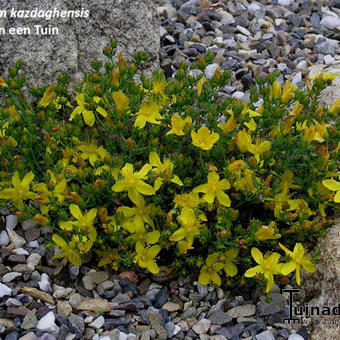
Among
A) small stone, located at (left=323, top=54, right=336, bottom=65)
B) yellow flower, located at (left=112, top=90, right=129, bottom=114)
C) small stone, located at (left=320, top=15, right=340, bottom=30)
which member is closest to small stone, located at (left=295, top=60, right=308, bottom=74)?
small stone, located at (left=323, top=54, right=336, bottom=65)

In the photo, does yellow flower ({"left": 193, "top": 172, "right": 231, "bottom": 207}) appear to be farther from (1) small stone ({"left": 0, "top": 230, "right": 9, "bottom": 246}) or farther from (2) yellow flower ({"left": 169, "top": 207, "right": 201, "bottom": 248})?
(1) small stone ({"left": 0, "top": 230, "right": 9, "bottom": 246})

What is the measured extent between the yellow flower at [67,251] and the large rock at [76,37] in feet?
4.22

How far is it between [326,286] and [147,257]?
33.5 inches

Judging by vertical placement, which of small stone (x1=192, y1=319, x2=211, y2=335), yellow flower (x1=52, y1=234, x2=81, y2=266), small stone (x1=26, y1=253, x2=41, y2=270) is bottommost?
small stone (x1=192, y1=319, x2=211, y2=335)

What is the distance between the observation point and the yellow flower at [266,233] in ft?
Result: 9.14

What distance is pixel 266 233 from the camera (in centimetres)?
280

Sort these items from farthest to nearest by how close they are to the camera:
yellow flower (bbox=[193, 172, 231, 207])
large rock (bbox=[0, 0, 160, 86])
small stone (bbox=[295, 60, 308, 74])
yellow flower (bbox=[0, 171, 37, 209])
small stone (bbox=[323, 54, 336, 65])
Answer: small stone (bbox=[323, 54, 336, 65])
small stone (bbox=[295, 60, 308, 74])
large rock (bbox=[0, 0, 160, 86])
yellow flower (bbox=[0, 171, 37, 209])
yellow flower (bbox=[193, 172, 231, 207])

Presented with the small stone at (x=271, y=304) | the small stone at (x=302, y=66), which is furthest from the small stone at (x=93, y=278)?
the small stone at (x=302, y=66)

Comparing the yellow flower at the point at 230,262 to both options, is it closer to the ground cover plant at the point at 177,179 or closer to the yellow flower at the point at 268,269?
the ground cover plant at the point at 177,179

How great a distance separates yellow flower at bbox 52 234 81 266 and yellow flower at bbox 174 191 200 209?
1.74 feet

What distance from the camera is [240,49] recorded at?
4.82 metres

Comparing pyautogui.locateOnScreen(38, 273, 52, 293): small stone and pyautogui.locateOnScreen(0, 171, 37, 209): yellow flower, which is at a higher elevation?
pyautogui.locateOnScreen(0, 171, 37, 209): yellow flower

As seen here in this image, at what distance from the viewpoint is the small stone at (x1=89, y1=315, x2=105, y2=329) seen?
271 cm

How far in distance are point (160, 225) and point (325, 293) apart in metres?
0.85
